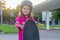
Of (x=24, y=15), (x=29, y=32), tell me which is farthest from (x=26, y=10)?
(x=29, y=32)

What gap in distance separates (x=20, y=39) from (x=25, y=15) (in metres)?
0.34

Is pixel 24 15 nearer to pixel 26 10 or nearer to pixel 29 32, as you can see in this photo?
pixel 26 10

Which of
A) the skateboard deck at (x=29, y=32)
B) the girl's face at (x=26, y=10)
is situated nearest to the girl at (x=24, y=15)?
the girl's face at (x=26, y=10)

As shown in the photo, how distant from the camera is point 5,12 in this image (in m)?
77.8

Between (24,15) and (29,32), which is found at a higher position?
(24,15)

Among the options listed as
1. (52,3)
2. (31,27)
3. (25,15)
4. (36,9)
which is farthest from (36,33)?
(36,9)

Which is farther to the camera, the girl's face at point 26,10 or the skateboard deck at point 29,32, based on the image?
the girl's face at point 26,10

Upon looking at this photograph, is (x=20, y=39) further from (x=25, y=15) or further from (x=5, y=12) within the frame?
(x=5, y=12)

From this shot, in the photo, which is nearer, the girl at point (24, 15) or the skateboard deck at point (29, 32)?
the skateboard deck at point (29, 32)

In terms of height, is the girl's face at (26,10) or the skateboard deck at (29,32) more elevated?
the girl's face at (26,10)

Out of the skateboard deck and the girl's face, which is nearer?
the skateboard deck

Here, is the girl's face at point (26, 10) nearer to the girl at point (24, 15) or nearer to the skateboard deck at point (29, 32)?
the girl at point (24, 15)

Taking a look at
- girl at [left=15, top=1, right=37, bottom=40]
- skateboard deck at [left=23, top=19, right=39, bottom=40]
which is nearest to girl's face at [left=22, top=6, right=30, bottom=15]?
girl at [left=15, top=1, right=37, bottom=40]

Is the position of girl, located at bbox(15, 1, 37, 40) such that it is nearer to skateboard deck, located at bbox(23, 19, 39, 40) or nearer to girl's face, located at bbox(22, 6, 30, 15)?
girl's face, located at bbox(22, 6, 30, 15)
